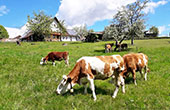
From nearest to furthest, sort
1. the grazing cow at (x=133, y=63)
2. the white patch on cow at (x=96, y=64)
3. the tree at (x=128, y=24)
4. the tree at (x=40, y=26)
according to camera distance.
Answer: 1. the white patch on cow at (x=96, y=64)
2. the grazing cow at (x=133, y=63)
3. the tree at (x=128, y=24)
4. the tree at (x=40, y=26)

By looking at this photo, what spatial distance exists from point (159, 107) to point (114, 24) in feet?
80.2

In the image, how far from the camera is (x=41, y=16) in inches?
2234

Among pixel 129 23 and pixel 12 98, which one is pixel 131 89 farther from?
pixel 129 23

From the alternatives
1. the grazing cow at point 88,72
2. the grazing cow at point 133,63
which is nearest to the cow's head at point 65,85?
the grazing cow at point 88,72

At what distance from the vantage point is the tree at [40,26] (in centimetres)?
5273

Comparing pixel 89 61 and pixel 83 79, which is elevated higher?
pixel 89 61

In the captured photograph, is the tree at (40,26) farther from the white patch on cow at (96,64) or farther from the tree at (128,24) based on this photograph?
the white patch on cow at (96,64)

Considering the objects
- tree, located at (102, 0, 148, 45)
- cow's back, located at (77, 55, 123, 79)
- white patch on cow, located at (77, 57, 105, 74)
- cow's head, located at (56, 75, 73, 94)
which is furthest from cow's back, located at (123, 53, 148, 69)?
tree, located at (102, 0, 148, 45)

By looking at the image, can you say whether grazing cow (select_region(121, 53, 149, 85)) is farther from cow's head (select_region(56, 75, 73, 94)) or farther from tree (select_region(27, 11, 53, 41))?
tree (select_region(27, 11, 53, 41))

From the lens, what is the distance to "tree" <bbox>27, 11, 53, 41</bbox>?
52.7 m

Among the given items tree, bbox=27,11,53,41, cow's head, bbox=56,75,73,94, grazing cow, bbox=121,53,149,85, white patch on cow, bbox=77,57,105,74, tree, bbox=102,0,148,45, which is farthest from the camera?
tree, bbox=27,11,53,41

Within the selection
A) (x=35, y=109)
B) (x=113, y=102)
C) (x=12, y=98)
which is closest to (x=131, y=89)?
(x=113, y=102)

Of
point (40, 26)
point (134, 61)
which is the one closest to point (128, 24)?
point (134, 61)

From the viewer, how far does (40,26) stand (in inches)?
2094
